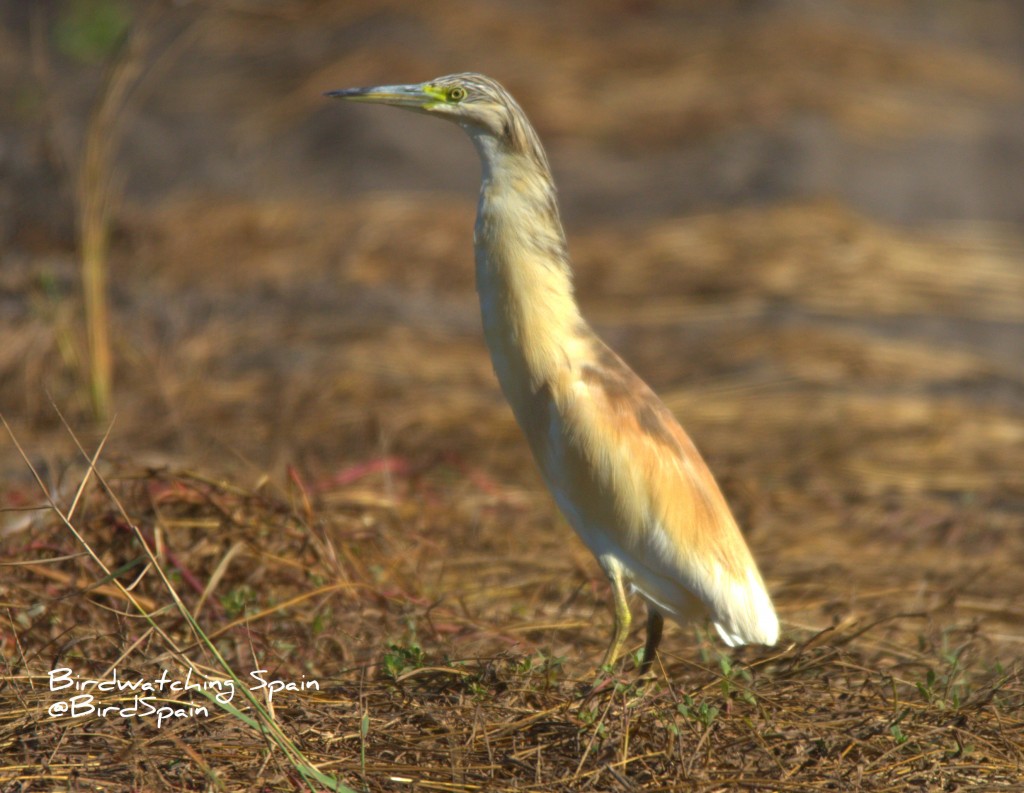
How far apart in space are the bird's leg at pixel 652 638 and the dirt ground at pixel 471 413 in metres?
0.05

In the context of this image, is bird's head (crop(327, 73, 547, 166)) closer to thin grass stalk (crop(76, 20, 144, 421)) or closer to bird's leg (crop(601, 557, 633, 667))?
bird's leg (crop(601, 557, 633, 667))

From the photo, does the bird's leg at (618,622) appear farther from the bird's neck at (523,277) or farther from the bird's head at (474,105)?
the bird's head at (474,105)

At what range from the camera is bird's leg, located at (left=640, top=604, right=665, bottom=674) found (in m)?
2.68

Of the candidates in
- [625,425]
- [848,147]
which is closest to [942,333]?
[848,147]

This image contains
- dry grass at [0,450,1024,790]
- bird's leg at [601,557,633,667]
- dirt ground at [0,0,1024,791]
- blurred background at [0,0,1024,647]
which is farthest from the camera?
blurred background at [0,0,1024,647]

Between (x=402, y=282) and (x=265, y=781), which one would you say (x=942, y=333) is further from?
(x=265, y=781)

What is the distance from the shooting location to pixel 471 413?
210 inches

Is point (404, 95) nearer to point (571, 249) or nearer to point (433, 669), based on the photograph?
point (433, 669)

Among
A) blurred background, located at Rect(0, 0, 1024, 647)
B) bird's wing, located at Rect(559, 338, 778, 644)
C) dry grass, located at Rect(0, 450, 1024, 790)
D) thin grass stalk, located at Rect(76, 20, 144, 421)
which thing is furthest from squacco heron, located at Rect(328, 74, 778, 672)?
thin grass stalk, located at Rect(76, 20, 144, 421)

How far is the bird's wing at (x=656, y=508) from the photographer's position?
2.67 meters

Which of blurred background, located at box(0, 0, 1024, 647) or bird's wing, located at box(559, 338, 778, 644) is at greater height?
bird's wing, located at box(559, 338, 778, 644)

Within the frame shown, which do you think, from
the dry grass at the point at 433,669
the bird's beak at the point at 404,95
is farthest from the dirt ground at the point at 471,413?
the bird's beak at the point at 404,95

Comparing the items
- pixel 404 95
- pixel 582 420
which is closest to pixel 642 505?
pixel 582 420

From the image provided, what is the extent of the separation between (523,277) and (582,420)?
332mm
